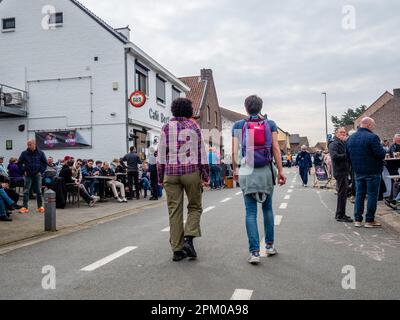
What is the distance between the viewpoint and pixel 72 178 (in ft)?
38.7

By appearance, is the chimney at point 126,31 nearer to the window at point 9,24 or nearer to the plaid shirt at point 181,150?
the window at point 9,24

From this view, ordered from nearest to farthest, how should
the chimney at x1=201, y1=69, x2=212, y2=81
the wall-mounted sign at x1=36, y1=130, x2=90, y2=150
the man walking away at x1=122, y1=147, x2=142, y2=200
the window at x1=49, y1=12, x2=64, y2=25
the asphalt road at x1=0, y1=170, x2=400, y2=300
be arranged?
1. the asphalt road at x1=0, y1=170, x2=400, y2=300
2. the man walking away at x1=122, y1=147, x2=142, y2=200
3. the wall-mounted sign at x1=36, y1=130, x2=90, y2=150
4. the window at x1=49, y1=12, x2=64, y2=25
5. the chimney at x1=201, y1=69, x2=212, y2=81

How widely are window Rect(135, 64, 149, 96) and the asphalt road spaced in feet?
47.8

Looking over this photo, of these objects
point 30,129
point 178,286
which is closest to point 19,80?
point 30,129

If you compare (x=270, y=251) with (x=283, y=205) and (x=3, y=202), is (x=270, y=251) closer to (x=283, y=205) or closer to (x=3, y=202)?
(x=283, y=205)

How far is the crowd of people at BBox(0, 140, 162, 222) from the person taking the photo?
10.4 m

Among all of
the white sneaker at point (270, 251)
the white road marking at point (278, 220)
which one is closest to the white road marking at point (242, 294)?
the white sneaker at point (270, 251)

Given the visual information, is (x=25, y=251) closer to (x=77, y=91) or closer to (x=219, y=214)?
(x=219, y=214)

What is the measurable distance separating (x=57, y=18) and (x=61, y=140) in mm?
6301

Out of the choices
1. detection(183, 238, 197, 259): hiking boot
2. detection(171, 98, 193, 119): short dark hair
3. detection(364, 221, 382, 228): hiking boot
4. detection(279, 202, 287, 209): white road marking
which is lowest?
detection(279, 202, 287, 209): white road marking

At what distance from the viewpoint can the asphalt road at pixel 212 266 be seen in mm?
3645

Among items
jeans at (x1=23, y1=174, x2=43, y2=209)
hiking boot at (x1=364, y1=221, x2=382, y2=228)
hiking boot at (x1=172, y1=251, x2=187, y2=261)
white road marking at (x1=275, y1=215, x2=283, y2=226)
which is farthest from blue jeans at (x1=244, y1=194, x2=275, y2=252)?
jeans at (x1=23, y1=174, x2=43, y2=209)

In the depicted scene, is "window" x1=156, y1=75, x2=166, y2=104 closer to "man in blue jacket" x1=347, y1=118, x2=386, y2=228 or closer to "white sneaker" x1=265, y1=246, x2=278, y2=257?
"man in blue jacket" x1=347, y1=118, x2=386, y2=228
